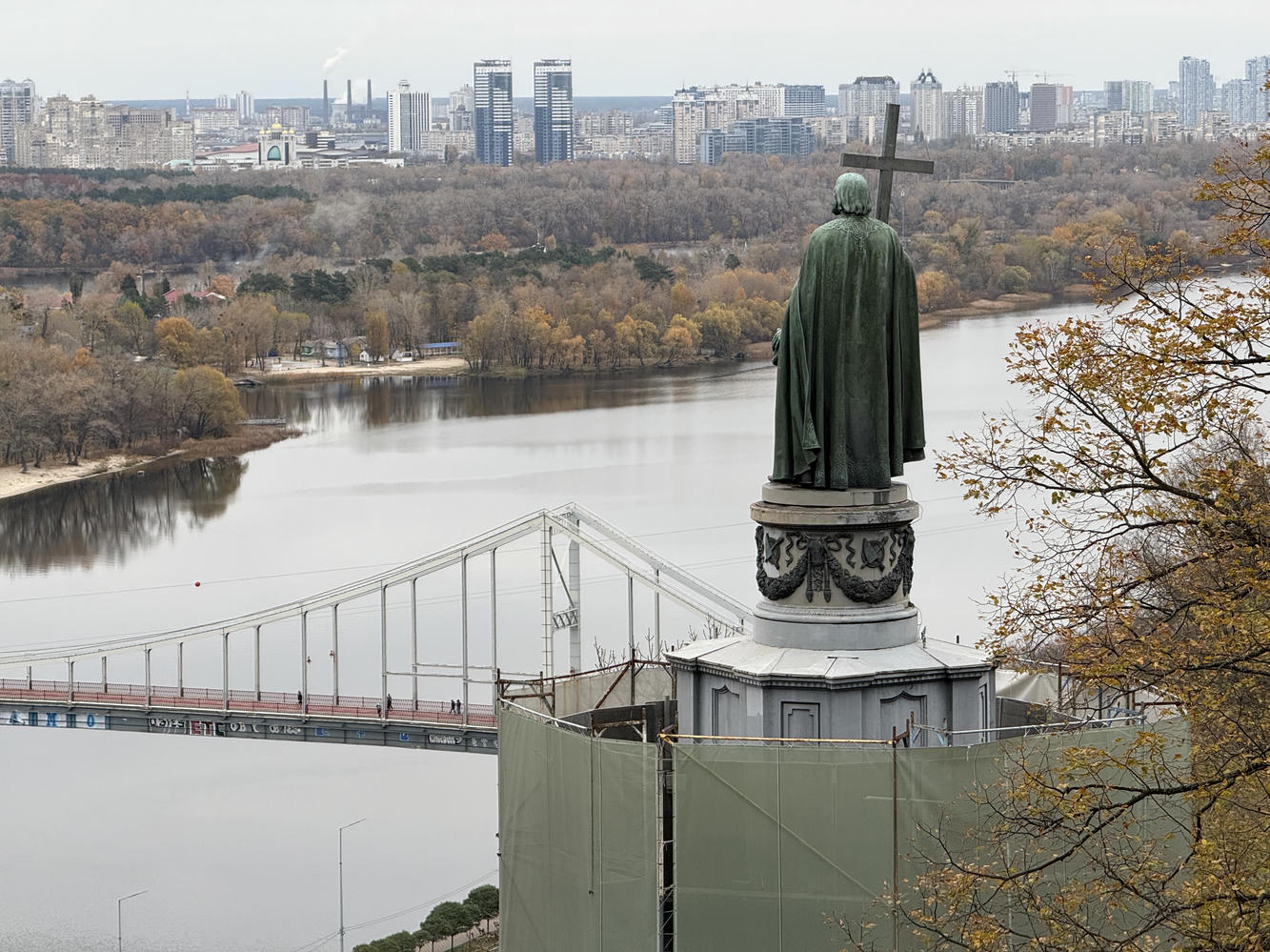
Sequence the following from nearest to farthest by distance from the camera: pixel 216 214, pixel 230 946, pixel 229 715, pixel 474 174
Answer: pixel 230 946 < pixel 229 715 < pixel 216 214 < pixel 474 174

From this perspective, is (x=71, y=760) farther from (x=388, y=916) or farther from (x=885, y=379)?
(x=885, y=379)

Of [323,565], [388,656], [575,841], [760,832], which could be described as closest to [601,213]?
[323,565]

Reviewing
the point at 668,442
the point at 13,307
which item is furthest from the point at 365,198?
the point at 668,442

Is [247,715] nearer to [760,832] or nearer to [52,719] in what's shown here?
[52,719]

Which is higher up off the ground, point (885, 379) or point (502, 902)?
point (885, 379)

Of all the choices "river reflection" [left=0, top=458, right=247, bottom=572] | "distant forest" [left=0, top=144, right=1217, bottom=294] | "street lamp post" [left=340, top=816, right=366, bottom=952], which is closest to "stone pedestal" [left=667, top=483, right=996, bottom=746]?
"street lamp post" [left=340, top=816, right=366, bottom=952]

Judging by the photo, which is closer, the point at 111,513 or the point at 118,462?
the point at 111,513
